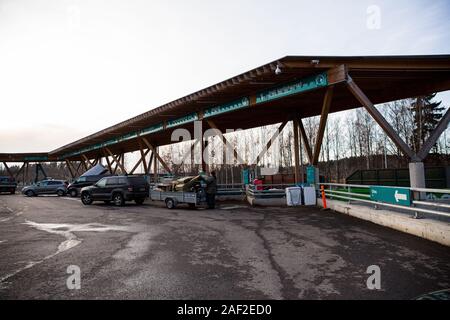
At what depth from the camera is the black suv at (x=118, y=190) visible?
17266 mm

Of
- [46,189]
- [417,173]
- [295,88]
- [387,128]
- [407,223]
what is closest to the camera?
[407,223]

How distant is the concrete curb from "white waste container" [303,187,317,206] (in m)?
3.44

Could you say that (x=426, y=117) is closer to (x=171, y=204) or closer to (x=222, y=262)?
(x=171, y=204)

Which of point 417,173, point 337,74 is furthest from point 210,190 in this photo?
point 417,173

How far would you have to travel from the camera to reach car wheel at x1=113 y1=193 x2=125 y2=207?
17.3 metres

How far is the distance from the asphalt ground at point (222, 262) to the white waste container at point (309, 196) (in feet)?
17.5

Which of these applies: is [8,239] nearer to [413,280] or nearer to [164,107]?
[413,280]

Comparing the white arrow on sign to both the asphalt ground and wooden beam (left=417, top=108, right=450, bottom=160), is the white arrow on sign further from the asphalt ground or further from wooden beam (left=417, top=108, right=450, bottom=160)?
wooden beam (left=417, top=108, right=450, bottom=160)

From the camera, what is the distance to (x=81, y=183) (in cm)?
2617

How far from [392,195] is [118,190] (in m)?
14.9

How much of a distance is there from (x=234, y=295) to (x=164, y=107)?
706 inches

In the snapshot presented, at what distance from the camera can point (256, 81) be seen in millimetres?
14336

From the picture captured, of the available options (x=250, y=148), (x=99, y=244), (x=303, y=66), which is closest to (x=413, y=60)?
(x=303, y=66)
